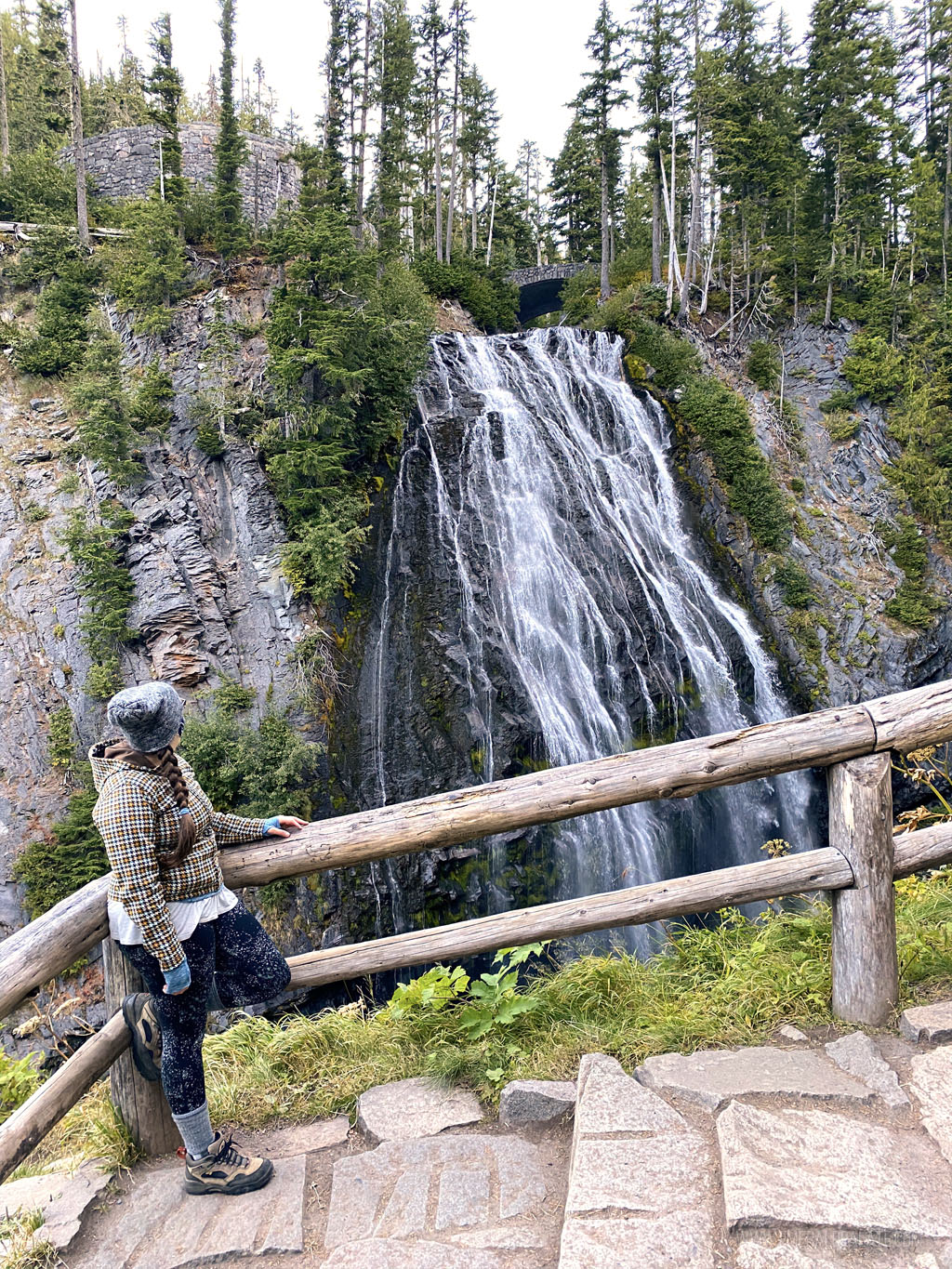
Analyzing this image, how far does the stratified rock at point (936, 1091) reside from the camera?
7.09ft

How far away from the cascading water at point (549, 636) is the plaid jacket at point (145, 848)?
24.9 feet

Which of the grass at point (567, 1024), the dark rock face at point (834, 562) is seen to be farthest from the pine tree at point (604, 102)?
the grass at point (567, 1024)

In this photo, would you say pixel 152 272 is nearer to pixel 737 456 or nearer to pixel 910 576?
pixel 737 456

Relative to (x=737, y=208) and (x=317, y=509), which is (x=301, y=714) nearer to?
(x=317, y=509)

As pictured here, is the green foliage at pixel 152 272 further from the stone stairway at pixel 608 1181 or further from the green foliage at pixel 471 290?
the stone stairway at pixel 608 1181

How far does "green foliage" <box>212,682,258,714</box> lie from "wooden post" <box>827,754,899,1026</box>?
30.2 feet

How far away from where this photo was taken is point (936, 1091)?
2340mm

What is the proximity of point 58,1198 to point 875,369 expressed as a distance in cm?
2417

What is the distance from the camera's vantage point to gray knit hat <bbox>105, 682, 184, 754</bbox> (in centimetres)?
245

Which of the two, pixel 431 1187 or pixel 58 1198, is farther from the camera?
pixel 58 1198

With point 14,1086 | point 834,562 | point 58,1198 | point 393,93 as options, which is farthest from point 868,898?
point 393,93

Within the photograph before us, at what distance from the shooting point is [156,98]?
2392cm

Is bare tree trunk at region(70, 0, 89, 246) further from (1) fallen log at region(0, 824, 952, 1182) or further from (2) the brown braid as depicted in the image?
(1) fallen log at region(0, 824, 952, 1182)

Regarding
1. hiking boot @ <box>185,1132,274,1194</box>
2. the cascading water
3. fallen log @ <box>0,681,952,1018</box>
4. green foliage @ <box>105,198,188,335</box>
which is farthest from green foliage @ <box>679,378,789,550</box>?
hiking boot @ <box>185,1132,274,1194</box>
